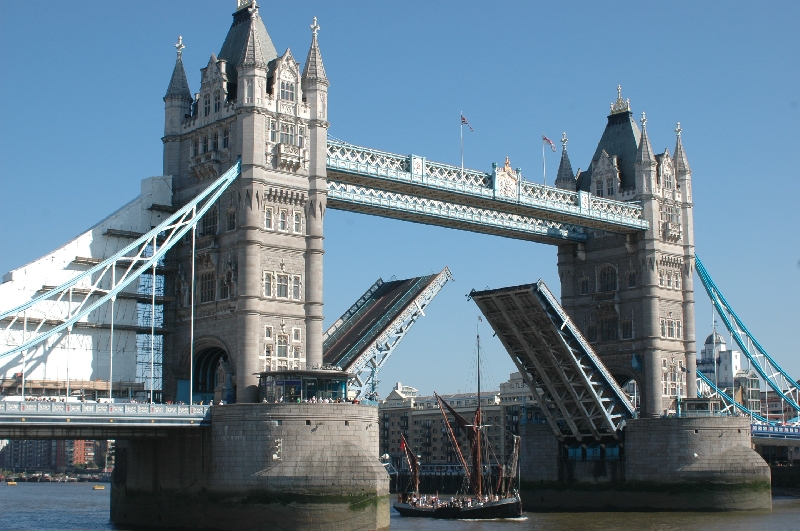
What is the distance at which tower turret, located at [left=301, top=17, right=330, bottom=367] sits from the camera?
193ft

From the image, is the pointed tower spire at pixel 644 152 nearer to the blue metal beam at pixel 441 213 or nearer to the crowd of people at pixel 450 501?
the blue metal beam at pixel 441 213

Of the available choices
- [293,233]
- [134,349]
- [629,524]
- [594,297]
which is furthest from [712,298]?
[134,349]

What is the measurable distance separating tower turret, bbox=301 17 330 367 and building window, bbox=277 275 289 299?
1.21 meters

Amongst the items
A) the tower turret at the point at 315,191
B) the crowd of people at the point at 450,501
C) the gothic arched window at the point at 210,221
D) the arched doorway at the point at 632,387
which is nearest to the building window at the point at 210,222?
the gothic arched window at the point at 210,221

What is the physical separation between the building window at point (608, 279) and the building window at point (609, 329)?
2.03 m

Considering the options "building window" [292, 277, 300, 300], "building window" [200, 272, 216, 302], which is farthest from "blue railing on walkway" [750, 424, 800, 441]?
"building window" [200, 272, 216, 302]

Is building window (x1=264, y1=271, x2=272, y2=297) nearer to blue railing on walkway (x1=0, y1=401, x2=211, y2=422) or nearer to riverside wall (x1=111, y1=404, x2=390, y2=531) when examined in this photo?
riverside wall (x1=111, y1=404, x2=390, y2=531)

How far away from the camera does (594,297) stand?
262ft

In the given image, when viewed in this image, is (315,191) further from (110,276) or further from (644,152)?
Answer: (644,152)

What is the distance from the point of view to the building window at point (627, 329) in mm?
77875

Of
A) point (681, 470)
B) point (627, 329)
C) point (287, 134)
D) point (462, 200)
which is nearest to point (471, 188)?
point (462, 200)

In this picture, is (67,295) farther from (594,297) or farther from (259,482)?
(594,297)

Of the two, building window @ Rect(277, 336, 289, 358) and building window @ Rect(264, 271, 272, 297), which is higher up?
building window @ Rect(264, 271, 272, 297)

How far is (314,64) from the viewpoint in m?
60.8
